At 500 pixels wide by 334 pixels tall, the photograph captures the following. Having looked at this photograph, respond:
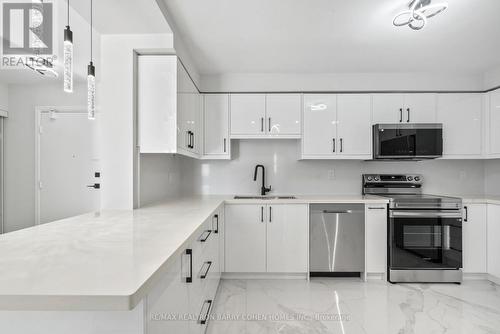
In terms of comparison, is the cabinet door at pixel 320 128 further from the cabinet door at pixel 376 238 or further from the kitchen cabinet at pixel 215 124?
the kitchen cabinet at pixel 215 124

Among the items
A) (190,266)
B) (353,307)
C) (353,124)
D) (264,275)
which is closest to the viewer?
(190,266)

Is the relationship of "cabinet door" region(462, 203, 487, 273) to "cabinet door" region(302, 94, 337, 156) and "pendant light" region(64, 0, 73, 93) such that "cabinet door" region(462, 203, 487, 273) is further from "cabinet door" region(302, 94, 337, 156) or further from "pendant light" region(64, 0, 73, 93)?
"pendant light" region(64, 0, 73, 93)

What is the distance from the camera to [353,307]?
216cm

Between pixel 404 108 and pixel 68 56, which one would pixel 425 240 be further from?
pixel 68 56

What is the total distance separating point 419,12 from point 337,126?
4.80 feet

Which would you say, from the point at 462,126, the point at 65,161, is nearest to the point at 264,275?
the point at 462,126

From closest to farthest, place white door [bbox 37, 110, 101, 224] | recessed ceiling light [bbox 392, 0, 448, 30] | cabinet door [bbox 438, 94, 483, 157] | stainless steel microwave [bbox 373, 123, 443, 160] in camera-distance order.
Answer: recessed ceiling light [bbox 392, 0, 448, 30] → stainless steel microwave [bbox 373, 123, 443, 160] → cabinet door [bbox 438, 94, 483, 157] → white door [bbox 37, 110, 101, 224]

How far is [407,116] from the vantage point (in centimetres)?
296

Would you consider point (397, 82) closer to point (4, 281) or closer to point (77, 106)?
point (4, 281)

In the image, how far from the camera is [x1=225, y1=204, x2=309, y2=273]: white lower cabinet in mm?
2693

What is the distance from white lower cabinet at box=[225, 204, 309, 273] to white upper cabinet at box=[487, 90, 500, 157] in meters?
2.23

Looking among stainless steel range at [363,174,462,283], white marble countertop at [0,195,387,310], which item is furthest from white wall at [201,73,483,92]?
white marble countertop at [0,195,387,310]

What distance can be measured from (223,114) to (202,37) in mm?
945

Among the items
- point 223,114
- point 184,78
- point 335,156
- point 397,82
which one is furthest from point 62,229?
point 397,82
